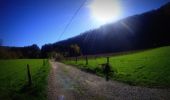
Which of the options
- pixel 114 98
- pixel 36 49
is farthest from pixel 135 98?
pixel 36 49

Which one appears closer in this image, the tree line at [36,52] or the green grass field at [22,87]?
the green grass field at [22,87]

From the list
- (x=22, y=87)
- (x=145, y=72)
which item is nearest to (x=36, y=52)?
(x=145, y=72)

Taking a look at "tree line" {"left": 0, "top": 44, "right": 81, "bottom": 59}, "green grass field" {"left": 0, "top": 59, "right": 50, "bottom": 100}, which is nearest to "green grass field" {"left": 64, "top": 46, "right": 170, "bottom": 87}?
"green grass field" {"left": 0, "top": 59, "right": 50, "bottom": 100}

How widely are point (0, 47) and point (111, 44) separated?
296ft

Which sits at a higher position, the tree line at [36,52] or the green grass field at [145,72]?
the tree line at [36,52]

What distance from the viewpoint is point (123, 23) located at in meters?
168

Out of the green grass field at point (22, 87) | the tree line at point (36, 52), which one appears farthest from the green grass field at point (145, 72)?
the tree line at point (36, 52)

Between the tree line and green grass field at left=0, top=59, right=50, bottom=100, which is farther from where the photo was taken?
the tree line

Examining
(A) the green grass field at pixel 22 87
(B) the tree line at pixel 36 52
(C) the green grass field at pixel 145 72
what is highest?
(B) the tree line at pixel 36 52

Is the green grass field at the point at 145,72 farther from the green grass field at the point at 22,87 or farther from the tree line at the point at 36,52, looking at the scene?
the tree line at the point at 36,52

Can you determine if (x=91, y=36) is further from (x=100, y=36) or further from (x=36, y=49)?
(x=36, y=49)

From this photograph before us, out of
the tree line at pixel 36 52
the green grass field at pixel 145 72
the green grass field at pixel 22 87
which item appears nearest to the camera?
the green grass field at pixel 22 87

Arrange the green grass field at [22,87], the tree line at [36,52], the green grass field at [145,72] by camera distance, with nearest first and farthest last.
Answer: the green grass field at [22,87]
the green grass field at [145,72]
the tree line at [36,52]

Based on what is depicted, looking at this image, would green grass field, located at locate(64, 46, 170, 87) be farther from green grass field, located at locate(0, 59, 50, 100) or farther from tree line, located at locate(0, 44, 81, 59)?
tree line, located at locate(0, 44, 81, 59)
